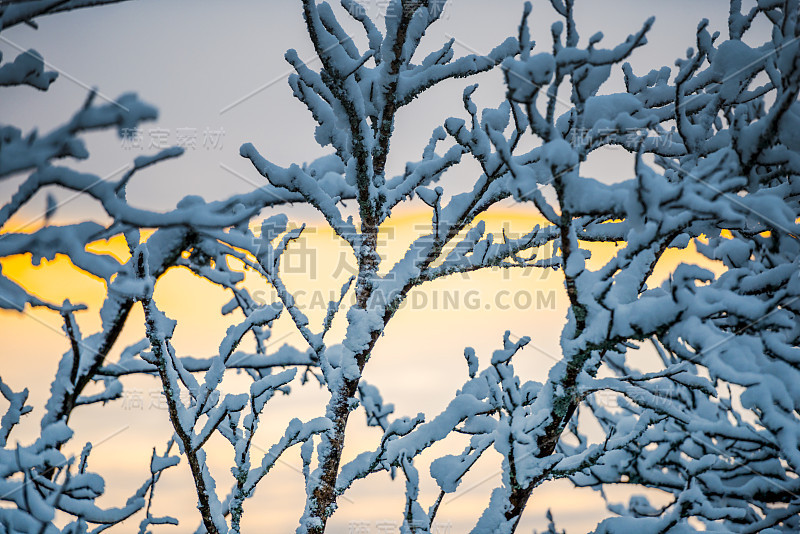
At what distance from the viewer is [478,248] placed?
157 inches

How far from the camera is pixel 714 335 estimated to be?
7.84ft

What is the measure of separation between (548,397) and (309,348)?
172 centimetres

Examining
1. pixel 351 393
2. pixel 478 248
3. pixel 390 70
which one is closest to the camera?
pixel 390 70

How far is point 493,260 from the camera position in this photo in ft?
13.2

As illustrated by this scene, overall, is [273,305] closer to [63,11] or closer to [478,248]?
[478,248]

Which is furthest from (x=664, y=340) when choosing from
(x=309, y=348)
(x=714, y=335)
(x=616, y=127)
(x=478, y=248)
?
(x=309, y=348)

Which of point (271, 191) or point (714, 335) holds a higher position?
point (271, 191)

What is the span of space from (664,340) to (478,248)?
167 cm

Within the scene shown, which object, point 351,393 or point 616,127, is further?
point 351,393

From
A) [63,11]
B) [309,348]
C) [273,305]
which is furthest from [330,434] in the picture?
[63,11]

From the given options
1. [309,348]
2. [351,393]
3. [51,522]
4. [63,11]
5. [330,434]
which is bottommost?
[51,522]

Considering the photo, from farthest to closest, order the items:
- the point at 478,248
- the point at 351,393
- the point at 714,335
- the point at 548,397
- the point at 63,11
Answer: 1. the point at 478,248
2. the point at 351,393
3. the point at 548,397
4. the point at 714,335
5. the point at 63,11

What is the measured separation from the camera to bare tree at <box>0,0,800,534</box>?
2.26 m

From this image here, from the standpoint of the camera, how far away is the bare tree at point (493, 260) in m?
2.26
